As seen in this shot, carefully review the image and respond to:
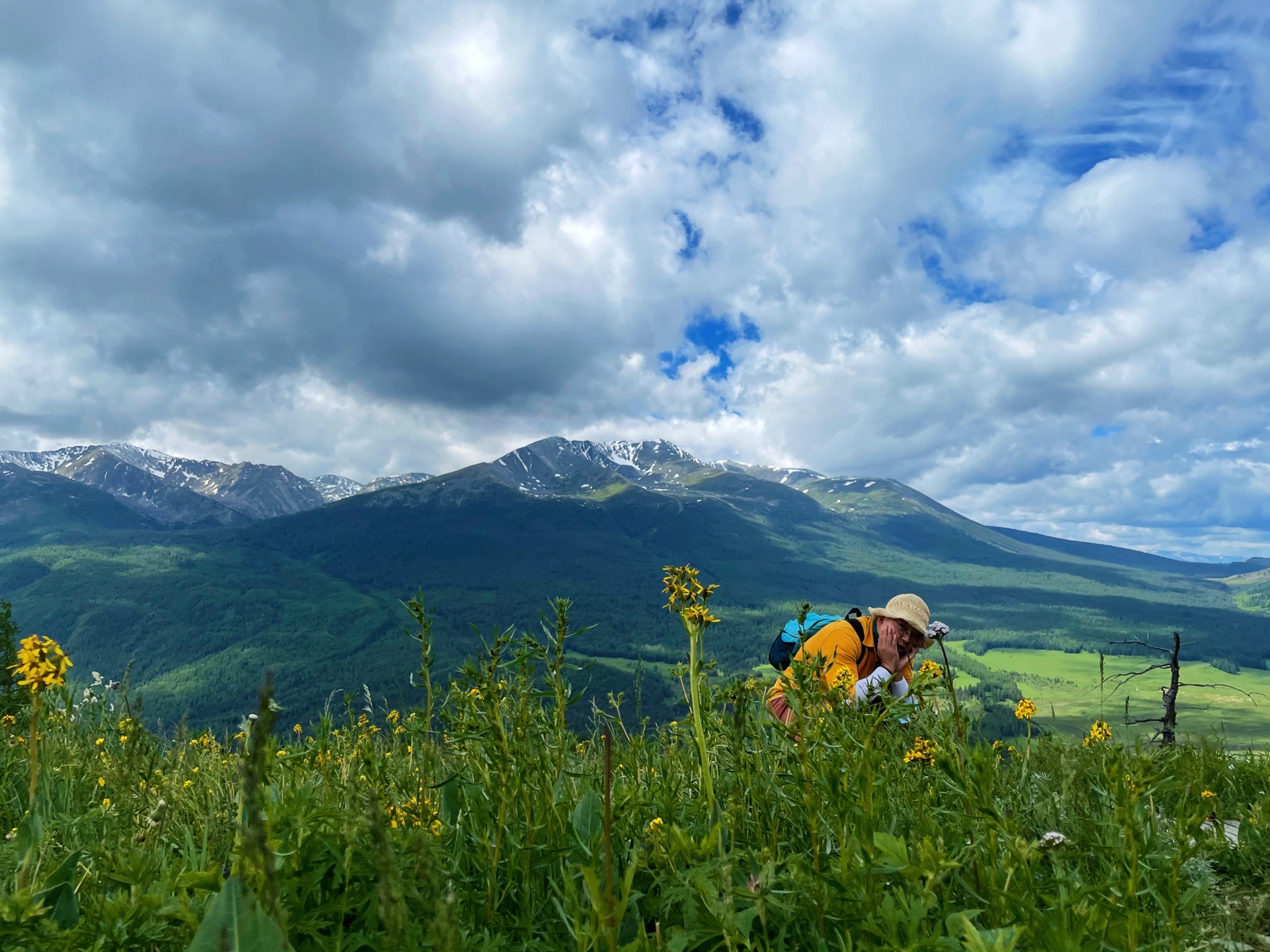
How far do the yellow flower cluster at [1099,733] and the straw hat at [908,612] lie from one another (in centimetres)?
203

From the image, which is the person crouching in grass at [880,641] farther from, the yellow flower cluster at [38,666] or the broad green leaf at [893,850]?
the yellow flower cluster at [38,666]

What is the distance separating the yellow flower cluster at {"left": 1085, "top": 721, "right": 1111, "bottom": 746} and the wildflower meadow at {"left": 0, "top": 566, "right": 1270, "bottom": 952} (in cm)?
57

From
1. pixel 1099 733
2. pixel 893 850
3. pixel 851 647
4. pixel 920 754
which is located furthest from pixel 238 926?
pixel 851 647

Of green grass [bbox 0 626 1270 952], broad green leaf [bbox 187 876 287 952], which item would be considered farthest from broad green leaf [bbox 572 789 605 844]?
broad green leaf [bbox 187 876 287 952]

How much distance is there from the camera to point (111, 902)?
1679mm

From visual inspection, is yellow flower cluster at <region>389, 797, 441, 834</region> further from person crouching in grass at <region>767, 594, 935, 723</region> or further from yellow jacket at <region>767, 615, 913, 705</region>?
yellow jacket at <region>767, 615, 913, 705</region>

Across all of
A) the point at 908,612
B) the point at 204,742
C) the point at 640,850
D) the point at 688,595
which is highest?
the point at 688,595

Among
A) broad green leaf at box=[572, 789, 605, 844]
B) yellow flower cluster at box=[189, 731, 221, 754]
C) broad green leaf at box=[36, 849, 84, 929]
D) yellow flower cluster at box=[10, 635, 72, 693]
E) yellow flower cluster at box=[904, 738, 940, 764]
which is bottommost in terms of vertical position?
yellow flower cluster at box=[189, 731, 221, 754]

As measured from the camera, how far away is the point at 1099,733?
474 centimetres

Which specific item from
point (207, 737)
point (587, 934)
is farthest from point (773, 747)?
point (207, 737)

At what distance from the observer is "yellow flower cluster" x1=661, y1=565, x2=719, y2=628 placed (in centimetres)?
261

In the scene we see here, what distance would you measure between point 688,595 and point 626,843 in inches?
37.2

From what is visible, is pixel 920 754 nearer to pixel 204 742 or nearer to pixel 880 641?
pixel 880 641

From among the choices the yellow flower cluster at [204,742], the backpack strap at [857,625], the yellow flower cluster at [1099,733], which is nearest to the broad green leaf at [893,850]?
the yellow flower cluster at [1099,733]
